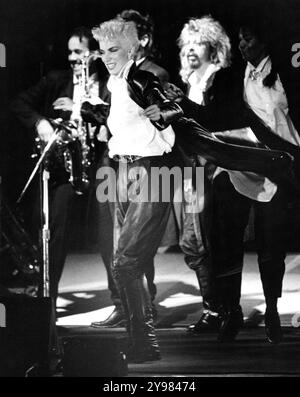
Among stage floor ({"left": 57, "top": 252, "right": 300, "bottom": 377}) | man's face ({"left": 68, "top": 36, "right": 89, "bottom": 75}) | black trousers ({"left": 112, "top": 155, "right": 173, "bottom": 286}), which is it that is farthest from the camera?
man's face ({"left": 68, "top": 36, "right": 89, "bottom": 75})

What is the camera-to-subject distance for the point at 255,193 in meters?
Result: 4.33

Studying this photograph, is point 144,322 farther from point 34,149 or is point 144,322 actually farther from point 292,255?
point 34,149

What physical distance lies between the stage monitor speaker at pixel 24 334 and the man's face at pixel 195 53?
1585 millimetres

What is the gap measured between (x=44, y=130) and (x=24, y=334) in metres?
1.19

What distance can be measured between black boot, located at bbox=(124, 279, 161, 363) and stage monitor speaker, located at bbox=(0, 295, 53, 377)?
1.55ft

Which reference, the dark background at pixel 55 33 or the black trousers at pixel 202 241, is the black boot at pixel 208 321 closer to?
the black trousers at pixel 202 241

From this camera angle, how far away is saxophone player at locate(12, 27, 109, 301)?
4.39m

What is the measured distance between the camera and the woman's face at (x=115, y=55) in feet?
14.3

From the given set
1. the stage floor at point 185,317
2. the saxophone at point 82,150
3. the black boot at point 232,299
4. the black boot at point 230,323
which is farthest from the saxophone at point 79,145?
the black boot at point 230,323

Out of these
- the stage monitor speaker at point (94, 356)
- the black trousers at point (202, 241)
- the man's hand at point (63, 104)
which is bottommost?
the stage monitor speaker at point (94, 356)

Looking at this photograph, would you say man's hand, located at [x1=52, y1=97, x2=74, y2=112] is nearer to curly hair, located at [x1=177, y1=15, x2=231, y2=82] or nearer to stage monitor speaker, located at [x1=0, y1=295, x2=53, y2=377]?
curly hair, located at [x1=177, y1=15, x2=231, y2=82]

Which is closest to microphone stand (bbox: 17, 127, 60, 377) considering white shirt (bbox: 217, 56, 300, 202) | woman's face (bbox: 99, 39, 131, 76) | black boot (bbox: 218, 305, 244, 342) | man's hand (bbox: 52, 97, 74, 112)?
man's hand (bbox: 52, 97, 74, 112)
